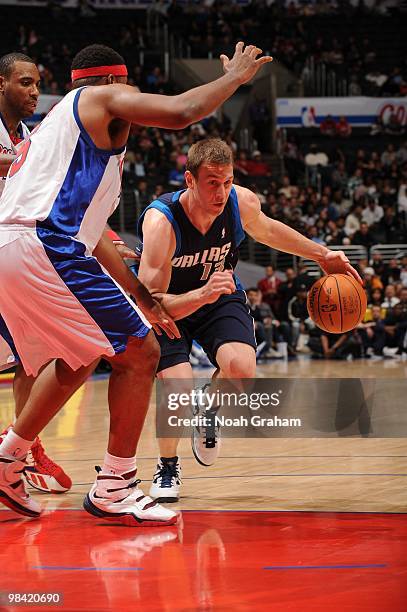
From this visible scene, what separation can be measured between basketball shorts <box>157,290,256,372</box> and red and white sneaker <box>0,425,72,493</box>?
807mm

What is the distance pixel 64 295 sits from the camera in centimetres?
420

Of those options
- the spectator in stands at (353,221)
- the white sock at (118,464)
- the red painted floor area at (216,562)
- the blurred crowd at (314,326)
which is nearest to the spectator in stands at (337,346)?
the blurred crowd at (314,326)

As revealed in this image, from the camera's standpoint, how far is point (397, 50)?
27531 mm

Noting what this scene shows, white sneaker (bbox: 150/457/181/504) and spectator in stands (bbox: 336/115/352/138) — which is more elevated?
white sneaker (bbox: 150/457/181/504)

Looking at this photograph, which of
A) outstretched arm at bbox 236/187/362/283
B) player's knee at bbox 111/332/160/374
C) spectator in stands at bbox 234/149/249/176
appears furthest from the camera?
spectator in stands at bbox 234/149/249/176

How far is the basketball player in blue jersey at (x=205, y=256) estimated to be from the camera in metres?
5.14

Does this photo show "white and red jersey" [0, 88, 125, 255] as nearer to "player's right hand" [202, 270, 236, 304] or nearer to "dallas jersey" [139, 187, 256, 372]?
"player's right hand" [202, 270, 236, 304]

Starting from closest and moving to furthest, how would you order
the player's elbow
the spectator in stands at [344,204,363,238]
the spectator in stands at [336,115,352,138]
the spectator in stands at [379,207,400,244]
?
the player's elbow
the spectator in stands at [344,204,363,238]
the spectator in stands at [379,207,400,244]
the spectator in stands at [336,115,352,138]

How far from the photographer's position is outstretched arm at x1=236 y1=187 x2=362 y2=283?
5598 millimetres

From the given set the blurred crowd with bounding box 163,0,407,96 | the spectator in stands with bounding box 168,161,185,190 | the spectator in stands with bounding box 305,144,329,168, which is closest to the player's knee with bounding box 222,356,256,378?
the spectator in stands with bounding box 168,161,185,190

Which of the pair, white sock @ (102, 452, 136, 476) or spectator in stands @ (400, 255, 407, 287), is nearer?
white sock @ (102, 452, 136, 476)

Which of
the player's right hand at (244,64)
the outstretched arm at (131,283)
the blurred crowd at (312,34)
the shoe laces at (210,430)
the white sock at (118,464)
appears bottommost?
the blurred crowd at (312,34)

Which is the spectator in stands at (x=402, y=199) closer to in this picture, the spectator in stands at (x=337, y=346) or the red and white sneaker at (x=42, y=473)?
the spectator in stands at (x=337, y=346)

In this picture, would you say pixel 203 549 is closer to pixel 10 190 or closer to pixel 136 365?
→ pixel 136 365
